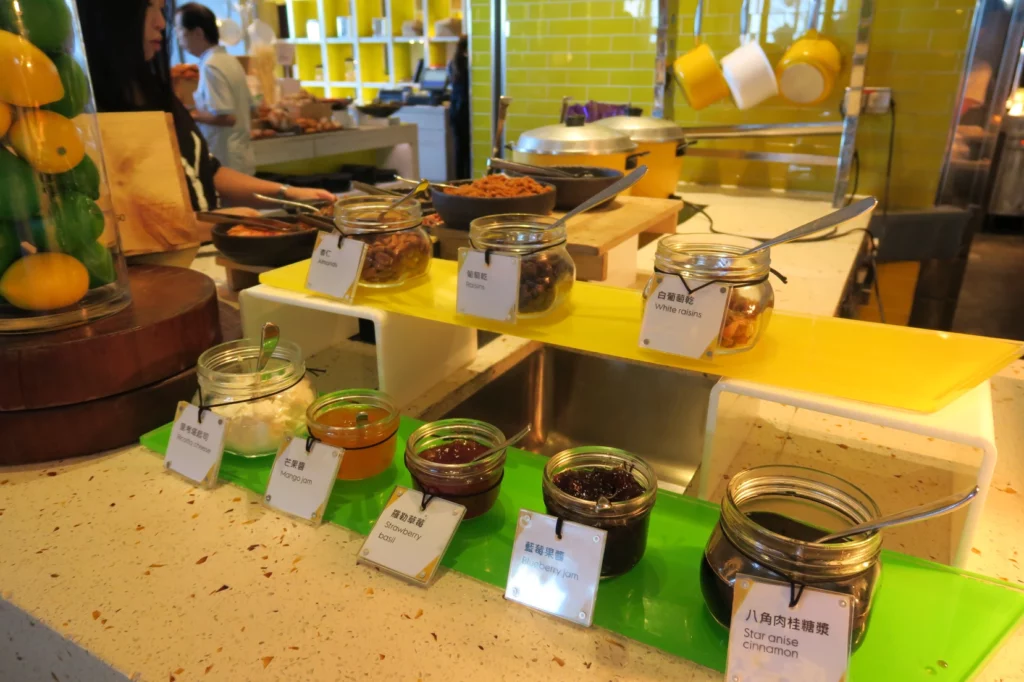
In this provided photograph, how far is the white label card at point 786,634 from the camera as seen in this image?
53 cm

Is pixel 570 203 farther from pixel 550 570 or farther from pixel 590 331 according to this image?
pixel 550 570

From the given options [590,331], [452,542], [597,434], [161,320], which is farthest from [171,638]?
[597,434]

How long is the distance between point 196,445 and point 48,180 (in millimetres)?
371

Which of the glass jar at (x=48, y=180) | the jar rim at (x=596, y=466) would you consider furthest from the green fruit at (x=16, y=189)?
the jar rim at (x=596, y=466)

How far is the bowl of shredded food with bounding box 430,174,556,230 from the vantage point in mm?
1149

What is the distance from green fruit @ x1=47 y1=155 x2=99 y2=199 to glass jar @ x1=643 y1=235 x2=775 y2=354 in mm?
736

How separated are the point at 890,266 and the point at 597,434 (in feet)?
5.76

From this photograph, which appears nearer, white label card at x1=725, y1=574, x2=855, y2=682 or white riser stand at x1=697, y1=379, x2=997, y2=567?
white label card at x1=725, y1=574, x2=855, y2=682

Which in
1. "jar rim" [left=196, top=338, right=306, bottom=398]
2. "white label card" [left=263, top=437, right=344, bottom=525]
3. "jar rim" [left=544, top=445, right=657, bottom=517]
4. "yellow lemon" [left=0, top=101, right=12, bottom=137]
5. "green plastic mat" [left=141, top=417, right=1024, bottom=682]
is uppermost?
"yellow lemon" [left=0, top=101, right=12, bottom=137]

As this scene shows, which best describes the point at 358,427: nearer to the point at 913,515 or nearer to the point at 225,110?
the point at 913,515

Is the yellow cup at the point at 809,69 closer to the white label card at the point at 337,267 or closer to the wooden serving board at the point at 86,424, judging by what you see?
the white label card at the point at 337,267

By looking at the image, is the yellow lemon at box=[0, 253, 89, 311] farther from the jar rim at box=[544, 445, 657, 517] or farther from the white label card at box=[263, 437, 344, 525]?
the jar rim at box=[544, 445, 657, 517]

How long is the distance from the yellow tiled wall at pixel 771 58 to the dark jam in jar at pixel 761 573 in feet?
7.38

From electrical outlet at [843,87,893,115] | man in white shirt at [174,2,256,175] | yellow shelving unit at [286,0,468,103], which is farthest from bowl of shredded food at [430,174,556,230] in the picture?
yellow shelving unit at [286,0,468,103]
